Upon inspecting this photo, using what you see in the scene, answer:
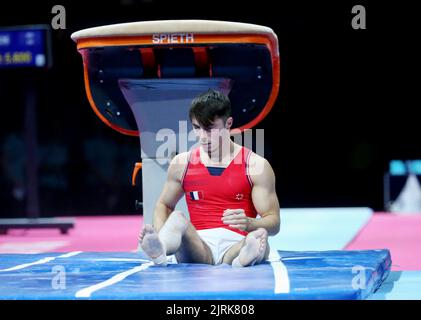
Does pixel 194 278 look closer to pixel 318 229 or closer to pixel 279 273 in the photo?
pixel 279 273

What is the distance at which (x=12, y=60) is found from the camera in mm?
7504

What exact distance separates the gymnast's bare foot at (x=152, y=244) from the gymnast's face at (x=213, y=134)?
516 millimetres

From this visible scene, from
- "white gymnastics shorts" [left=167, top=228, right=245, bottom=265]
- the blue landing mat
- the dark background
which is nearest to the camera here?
the blue landing mat

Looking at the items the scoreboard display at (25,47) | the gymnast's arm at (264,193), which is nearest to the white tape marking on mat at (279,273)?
the gymnast's arm at (264,193)

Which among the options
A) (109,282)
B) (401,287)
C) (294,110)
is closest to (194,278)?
(109,282)

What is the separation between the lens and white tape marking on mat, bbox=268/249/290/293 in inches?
105

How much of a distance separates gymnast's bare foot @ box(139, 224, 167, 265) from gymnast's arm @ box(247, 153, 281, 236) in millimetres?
486

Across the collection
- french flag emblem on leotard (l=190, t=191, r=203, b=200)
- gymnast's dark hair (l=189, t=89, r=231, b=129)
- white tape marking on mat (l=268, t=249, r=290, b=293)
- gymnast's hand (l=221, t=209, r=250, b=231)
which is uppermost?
gymnast's dark hair (l=189, t=89, r=231, b=129)

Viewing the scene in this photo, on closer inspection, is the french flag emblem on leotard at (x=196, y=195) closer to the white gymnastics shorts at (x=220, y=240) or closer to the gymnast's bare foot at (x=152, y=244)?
the white gymnastics shorts at (x=220, y=240)

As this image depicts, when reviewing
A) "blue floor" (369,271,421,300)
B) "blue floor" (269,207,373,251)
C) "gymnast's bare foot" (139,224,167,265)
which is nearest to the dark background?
"blue floor" (269,207,373,251)

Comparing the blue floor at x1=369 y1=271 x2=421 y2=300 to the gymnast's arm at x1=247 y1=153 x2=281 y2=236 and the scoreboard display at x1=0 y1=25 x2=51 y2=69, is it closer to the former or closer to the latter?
the gymnast's arm at x1=247 y1=153 x2=281 y2=236

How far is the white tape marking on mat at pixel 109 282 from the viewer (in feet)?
8.72

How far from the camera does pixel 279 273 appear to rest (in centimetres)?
308
